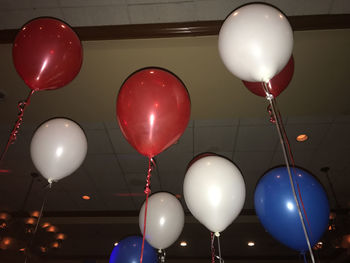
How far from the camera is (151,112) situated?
1.30 m

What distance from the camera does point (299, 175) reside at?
1425 mm

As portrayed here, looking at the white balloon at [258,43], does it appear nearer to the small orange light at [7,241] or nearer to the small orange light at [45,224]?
the small orange light at [45,224]

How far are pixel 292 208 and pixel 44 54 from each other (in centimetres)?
162

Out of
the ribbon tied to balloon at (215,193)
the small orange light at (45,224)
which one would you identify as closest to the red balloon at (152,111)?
the ribbon tied to balloon at (215,193)

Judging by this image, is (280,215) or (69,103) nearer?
(280,215)

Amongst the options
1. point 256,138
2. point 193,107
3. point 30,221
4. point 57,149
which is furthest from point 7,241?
point 256,138

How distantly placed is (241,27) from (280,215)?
1.01 metres

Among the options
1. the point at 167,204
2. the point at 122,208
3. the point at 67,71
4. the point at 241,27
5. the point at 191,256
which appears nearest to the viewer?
the point at 241,27

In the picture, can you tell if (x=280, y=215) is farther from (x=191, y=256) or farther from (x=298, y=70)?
(x=191, y=256)

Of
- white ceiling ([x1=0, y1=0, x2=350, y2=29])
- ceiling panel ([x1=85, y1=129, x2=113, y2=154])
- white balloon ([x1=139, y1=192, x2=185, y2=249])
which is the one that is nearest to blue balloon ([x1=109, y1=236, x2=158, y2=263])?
white balloon ([x1=139, y1=192, x2=185, y2=249])

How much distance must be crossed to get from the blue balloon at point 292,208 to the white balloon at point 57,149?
124 cm

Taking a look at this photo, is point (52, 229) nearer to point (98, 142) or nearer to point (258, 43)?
point (98, 142)

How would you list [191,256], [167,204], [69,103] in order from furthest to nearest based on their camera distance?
1. [191,256]
2. [69,103]
3. [167,204]

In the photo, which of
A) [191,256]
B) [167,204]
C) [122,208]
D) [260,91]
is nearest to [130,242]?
[167,204]
